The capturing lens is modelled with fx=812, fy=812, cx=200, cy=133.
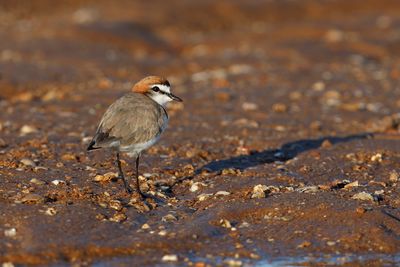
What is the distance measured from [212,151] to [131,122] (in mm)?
2300

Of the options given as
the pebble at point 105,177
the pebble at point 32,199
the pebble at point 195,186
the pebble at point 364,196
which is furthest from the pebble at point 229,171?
the pebble at point 32,199

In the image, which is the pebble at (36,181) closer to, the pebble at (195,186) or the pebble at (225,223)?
the pebble at (195,186)

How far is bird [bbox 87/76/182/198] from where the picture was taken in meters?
8.28

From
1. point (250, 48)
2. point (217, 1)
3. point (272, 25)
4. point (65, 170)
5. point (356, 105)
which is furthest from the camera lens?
point (217, 1)

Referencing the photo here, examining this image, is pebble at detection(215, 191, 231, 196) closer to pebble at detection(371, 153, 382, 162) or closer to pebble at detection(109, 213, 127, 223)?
pebble at detection(109, 213, 127, 223)

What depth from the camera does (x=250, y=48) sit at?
20.7 meters

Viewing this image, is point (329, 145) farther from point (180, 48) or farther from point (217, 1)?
point (217, 1)

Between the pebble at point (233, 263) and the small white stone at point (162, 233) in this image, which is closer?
the pebble at point (233, 263)

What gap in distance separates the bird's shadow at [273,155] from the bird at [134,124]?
110cm

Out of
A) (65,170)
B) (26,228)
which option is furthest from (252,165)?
(26,228)

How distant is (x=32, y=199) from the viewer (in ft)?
25.6

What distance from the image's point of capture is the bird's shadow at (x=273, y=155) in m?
9.77

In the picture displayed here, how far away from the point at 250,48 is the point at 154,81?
39.8 feet

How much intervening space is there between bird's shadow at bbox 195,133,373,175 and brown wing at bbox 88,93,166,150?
44.6 inches
